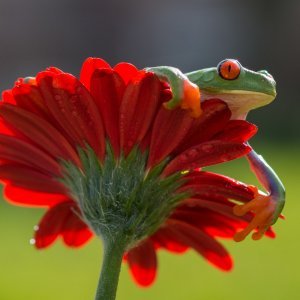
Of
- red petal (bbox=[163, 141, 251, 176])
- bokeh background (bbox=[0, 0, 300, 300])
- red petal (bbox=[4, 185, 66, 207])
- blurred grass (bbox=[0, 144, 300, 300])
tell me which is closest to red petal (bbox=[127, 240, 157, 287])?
red petal (bbox=[4, 185, 66, 207])

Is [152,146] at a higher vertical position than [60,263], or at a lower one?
higher

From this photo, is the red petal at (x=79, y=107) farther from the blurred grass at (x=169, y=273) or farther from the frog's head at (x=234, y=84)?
the blurred grass at (x=169, y=273)

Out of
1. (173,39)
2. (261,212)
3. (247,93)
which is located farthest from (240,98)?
(173,39)

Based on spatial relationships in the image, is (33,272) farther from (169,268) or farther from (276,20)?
(276,20)

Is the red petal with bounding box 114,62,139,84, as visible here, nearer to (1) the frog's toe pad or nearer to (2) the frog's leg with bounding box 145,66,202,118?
(2) the frog's leg with bounding box 145,66,202,118

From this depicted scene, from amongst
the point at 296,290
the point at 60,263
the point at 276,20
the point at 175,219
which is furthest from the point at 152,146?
the point at 276,20

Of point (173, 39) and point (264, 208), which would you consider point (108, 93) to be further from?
point (173, 39)
